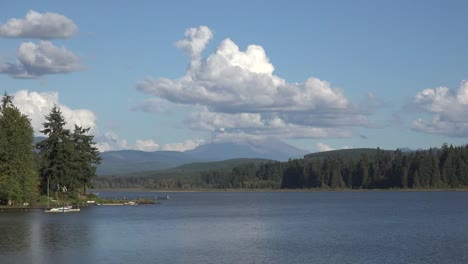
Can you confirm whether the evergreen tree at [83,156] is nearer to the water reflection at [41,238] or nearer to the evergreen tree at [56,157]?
the evergreen tree at [56,157]

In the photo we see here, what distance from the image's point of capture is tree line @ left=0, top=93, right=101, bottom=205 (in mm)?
123250

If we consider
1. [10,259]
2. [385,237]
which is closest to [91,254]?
[10,259]

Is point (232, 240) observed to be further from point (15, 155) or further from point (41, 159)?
point (41, 159)

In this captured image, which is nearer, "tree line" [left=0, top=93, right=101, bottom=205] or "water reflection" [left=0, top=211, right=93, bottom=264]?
"water reflection" [left=0, top=211, right=93, bottom=264]

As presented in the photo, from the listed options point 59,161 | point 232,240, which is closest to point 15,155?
point 59,161

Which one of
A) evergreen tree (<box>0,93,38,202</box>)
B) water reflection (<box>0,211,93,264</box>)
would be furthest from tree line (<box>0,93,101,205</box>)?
water reflection (<box>0,211,93,264</box>)

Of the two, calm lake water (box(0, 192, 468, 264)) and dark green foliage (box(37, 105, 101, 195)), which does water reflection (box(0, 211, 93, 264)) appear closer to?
calm lake water (box(0, 192, 468, 264))

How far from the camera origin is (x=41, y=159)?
147 metres

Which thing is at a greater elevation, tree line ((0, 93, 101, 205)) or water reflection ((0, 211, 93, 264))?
tree line ((0, 93, 101, 205))

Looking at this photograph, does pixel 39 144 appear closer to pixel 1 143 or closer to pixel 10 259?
pixel 1 143

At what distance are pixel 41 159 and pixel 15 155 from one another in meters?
23.4

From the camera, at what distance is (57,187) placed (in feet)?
479

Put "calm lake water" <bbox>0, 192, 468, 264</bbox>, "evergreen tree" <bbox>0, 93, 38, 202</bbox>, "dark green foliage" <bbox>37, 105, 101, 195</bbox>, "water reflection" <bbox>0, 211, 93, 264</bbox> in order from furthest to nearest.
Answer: "dark green foliage" <bbox>37, 105, 101, 195</bbox>, "evergreen tree" <bbox>0, 93, 38, 202</bbox>, "calm lake water" <bbox>0, 192, 468, 264</bbox>, "water reflection" <bbox>0, 211, 93, 264</bbox>

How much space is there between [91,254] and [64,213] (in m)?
64.2
